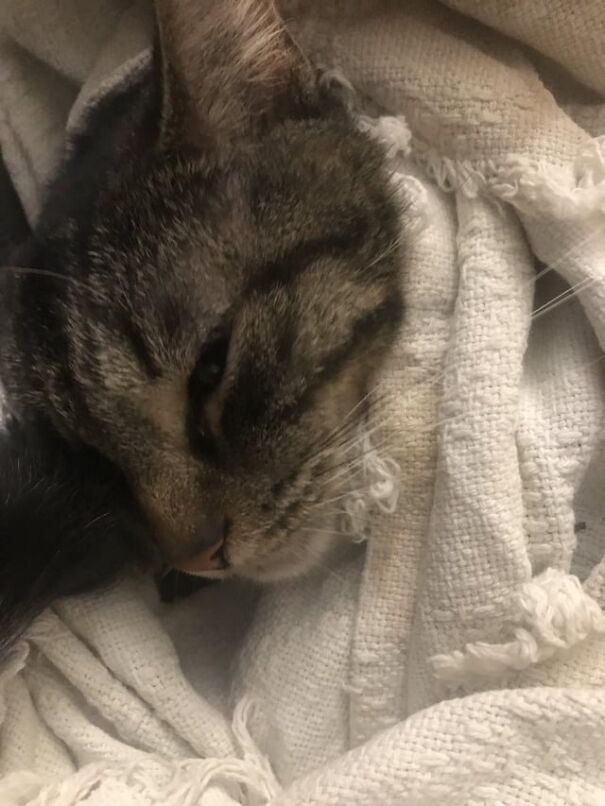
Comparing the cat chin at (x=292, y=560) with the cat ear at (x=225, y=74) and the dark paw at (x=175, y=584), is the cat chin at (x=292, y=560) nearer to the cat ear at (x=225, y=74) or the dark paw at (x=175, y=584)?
the dark paw at (x=175, y=584)

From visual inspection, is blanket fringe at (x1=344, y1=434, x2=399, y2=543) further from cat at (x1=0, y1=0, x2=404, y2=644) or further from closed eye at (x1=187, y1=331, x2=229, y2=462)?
closed eye at (x1=187, y1=331, x2=229, y2=462)

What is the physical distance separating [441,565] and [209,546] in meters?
0.22

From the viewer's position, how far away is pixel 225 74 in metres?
0.96

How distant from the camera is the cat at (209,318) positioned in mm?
884

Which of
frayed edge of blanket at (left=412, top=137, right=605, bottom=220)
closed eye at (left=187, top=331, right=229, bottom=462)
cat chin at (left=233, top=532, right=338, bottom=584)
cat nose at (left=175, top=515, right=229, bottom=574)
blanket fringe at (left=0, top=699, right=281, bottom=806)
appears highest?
frayed edge of blanket at (left=412, top=137, right=605, bottom=220)

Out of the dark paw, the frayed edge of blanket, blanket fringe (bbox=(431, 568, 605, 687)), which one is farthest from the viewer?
the dark paw

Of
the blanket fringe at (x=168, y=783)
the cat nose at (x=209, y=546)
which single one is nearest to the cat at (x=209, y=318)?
the cat nose at (x=209, y=546)

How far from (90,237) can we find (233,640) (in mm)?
487

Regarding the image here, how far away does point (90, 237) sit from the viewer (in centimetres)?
94

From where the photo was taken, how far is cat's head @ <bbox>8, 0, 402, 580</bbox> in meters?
0.88

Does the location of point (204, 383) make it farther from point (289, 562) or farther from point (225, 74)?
point (225, 74)

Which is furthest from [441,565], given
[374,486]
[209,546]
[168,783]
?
[168,783]

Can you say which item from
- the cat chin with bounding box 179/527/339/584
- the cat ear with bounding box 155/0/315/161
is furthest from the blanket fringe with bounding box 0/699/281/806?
the cat ear with bounding box 155/0/315/161

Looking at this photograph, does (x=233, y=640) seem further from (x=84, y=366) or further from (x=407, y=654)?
(x=84, y=366)
